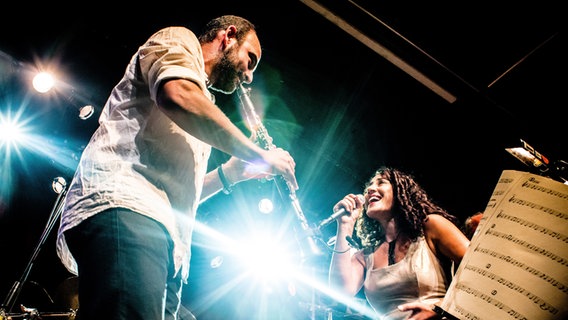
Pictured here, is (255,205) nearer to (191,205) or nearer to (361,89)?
(361,89)

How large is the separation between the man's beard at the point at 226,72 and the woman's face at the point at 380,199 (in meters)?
1.95

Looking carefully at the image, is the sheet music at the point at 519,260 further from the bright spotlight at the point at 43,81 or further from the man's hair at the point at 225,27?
the bright spotlight at the point at 43,81

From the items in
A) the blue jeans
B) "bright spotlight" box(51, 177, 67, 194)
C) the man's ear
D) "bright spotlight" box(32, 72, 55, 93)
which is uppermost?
"bright spotlight" box(32, 72, 55, 93)

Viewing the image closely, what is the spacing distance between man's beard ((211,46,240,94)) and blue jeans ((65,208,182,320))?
1.12m

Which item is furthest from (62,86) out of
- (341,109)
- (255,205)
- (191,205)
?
(191,205)

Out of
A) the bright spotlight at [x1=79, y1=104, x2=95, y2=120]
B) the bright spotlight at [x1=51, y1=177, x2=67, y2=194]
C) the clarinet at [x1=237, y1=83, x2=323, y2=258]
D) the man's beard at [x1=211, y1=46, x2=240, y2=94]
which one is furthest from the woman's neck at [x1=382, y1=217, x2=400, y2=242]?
the bright spotlight at [x1=79, y1=104, x2=95, y2=120]

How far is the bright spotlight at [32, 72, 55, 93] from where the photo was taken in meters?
5.23

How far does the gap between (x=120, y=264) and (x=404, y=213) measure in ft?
8.59

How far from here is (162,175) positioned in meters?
1.39

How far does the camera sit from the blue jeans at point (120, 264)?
1.01 m

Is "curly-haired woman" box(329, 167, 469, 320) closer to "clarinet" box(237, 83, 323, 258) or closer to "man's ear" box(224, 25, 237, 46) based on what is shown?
"clarinet" box(237, 83, 323, 258)

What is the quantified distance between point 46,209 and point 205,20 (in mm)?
4919

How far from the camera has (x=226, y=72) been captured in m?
2.07

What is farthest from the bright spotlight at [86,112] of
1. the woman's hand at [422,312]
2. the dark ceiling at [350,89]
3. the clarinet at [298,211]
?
the woman's hand at [422,312]
